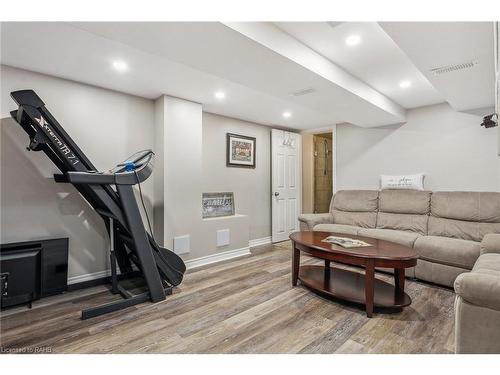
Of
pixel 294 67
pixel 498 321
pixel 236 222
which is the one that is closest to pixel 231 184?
pixel 236 222

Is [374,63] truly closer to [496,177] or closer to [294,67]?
A: [294,67]

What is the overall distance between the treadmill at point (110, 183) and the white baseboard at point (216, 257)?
0.75m

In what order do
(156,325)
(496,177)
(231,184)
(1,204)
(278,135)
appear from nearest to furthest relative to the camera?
(156,325) → (1,204) → (496,177) → (231,184) → (278,135)

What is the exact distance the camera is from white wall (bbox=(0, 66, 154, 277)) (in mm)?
2391

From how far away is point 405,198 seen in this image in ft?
12.1

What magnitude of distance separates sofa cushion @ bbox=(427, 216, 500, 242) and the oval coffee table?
1225 mm

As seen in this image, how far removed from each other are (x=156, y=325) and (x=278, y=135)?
3.82 meters

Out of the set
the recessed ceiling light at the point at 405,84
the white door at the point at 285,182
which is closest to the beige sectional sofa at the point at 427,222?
the white door at the point at 285,182

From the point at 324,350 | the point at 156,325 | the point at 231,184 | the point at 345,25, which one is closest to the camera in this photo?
the point at 324,350

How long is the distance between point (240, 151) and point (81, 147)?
234 cm

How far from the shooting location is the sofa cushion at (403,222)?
3420mm

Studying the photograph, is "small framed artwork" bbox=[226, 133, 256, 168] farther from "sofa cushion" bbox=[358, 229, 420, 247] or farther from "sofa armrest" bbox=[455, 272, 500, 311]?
"sofa armrest" bbox=[455, 272, 500, 311]

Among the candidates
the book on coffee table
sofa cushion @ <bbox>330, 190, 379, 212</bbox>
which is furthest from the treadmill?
sofa cushion @ <bbox>330, 190, 379, 212</bbox>

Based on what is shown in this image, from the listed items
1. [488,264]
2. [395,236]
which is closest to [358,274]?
[395,236]
